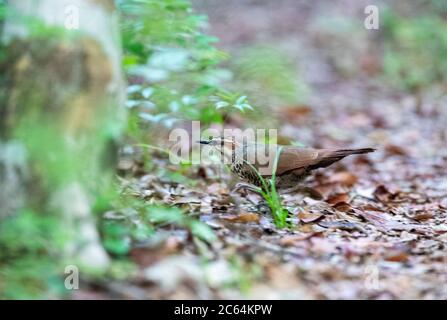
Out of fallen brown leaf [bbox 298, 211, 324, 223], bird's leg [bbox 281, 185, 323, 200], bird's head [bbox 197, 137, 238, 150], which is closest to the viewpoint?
fallen brown leaf [bbox 298, 211, 324, 223]

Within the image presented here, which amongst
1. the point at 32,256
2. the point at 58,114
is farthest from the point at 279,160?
the point at 32,256

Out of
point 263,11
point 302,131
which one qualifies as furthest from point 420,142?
point 263,11

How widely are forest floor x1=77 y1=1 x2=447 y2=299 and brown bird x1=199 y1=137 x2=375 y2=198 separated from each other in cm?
21

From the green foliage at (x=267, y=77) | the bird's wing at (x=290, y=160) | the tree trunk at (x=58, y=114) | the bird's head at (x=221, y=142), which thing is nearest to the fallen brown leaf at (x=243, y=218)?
the bird's wing at (x=290, y=160)

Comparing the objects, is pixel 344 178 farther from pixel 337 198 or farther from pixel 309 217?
pixel 309 217

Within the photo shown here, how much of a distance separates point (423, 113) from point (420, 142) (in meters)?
1.42

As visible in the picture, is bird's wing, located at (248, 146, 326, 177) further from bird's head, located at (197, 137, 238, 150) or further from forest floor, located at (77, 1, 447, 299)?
forest floor, located at (77, 1, 447, 299)

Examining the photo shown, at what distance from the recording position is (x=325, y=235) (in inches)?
146

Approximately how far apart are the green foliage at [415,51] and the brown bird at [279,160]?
19.5 ft

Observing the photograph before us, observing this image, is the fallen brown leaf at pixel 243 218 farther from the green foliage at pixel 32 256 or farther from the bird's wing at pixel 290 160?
the green foliage at pixel 32 256

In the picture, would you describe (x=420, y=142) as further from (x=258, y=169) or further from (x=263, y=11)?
(x=263, y=11)

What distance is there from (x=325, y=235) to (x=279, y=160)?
2.52 ft

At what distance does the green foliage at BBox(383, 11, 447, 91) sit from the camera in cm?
1001

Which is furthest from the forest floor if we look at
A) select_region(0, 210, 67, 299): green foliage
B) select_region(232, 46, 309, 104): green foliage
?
select_region(232, 46, 309, 104): green foliage
